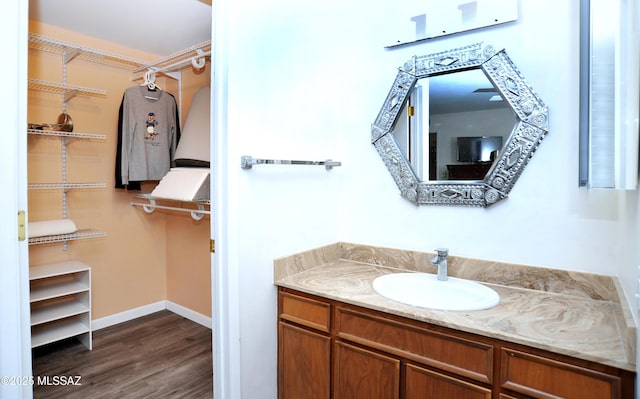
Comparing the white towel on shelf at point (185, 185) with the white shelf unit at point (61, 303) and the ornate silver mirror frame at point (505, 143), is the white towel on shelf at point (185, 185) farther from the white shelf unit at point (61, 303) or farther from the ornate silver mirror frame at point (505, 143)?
the ornate silver mirror frame at point (505, 143)

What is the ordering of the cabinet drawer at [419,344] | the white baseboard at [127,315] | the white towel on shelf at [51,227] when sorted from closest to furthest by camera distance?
the cabinet drawer at [419,344] < the white towel on shelf at [51,227] < the white baseboard at [127,315]

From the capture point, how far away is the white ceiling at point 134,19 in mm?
2189

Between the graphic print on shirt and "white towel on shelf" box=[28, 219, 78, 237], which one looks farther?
the graphic print on shirt

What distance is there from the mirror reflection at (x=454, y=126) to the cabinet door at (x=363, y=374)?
88 centimetres

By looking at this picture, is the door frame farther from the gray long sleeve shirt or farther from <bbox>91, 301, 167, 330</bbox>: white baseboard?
<bbox>91, 301, 167, 330</bbox>: white baseboard

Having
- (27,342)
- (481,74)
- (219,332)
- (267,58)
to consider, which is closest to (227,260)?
(219,332)

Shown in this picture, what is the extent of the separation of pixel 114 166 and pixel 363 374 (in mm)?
2634

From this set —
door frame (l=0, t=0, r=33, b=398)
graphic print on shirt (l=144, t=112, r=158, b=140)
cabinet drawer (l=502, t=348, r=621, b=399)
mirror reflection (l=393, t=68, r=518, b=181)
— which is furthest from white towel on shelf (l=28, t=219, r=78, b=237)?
cabinet drawer (l=502, t=348, r=621, b=399)

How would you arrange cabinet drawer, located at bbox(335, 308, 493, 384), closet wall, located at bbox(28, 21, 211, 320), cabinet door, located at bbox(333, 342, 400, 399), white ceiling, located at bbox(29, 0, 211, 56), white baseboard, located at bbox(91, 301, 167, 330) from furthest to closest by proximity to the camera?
white baseboard, located at bbox(91, 301, 167, 330), closet wall, located at bbox(28, 21, 211, 320), white ceiling, located at bbox(29, 0, 211, 56), cabinet door, located at bbox(333, 342, 400, 399), cabinet drawer, located at bbox(335, 308, 493, 384)

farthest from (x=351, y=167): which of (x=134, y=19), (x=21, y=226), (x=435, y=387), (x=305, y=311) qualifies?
(x=134, y=19)

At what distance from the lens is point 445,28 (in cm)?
169

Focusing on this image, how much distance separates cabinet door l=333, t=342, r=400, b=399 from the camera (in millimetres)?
1345

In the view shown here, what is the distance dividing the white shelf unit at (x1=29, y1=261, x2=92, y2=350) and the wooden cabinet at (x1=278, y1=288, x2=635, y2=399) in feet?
5.80

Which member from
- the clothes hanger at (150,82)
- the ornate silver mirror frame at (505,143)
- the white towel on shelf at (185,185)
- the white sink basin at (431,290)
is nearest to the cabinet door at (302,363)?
the white sink basin at (431,290)
